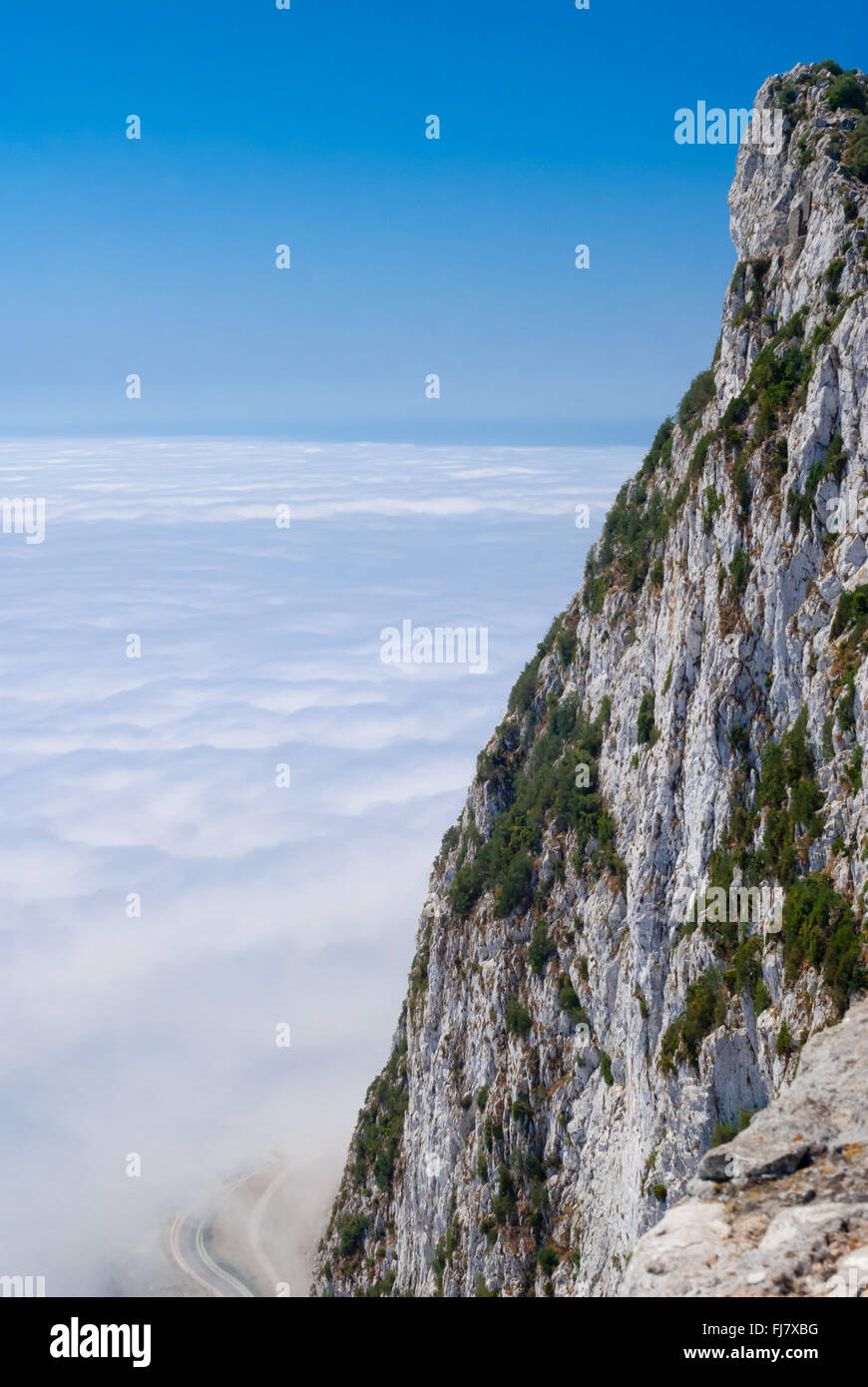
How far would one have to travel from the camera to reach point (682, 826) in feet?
150

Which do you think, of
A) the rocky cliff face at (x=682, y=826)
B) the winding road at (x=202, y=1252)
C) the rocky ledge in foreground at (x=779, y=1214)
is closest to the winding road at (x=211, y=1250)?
the winding road at (x=202, y=1252)

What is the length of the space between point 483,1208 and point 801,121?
64600 millimetres

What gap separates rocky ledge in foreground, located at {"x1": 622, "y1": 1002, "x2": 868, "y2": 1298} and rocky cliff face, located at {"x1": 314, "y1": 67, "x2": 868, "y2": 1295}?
10221 millimetres

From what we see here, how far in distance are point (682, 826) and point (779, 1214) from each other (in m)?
30.6

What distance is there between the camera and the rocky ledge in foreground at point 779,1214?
561 inches

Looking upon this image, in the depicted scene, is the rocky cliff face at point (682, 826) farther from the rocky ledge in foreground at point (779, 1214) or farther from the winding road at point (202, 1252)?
the winding road at point (202, 1252)

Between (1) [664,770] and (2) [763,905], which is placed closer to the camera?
(2) [763,905]

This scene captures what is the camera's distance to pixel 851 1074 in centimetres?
2053

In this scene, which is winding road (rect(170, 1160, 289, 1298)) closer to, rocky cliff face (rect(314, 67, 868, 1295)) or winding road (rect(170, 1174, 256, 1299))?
winding road (rect(170, 1174, 256, 1299))

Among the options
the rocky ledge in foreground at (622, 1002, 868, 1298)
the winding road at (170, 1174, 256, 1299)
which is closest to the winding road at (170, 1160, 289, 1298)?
the winding road at (170, 1174, 256, 1299)

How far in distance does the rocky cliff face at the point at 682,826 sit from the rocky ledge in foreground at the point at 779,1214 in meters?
10.2

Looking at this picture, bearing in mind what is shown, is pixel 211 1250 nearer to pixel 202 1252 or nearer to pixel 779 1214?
pixel 202 1252
